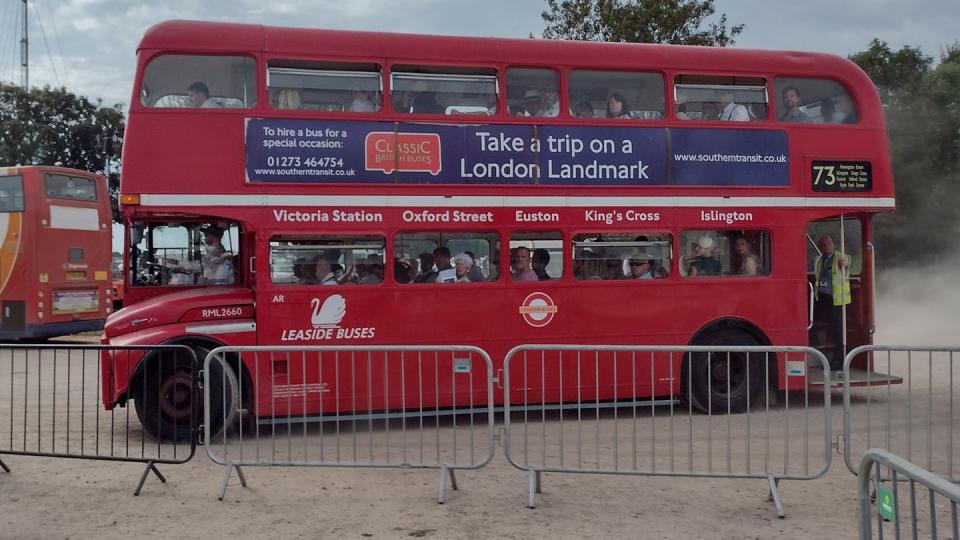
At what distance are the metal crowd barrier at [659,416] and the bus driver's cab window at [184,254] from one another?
324 centimetres

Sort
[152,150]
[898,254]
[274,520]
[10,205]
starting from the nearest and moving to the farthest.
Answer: [274,520] → [152,150] → [10,205] → [898,254]

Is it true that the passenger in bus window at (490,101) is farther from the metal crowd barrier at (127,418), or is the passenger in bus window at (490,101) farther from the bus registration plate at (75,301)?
the bus registration plate at (75,301)

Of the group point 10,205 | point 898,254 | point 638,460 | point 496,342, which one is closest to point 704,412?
point 638,460

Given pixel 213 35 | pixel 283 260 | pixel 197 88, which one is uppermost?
pixel 213 35

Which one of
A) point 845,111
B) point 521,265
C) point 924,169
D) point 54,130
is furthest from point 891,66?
point 54,130

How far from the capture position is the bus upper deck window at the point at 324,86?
7848 mm

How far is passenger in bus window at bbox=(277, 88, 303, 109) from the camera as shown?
25.7ft

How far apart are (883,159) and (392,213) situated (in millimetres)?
5673

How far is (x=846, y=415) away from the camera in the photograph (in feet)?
17.9

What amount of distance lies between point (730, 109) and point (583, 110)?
1719 mm

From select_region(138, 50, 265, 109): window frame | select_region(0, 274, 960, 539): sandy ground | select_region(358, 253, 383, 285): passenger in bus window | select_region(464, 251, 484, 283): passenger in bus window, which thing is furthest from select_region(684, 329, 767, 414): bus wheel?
select_region(138, 50, 265, 109): window frame

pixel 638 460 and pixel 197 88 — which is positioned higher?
pixel 197 88

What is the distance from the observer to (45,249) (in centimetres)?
1672

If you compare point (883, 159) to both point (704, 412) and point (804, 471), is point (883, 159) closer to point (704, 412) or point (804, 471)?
point (704, 412)
